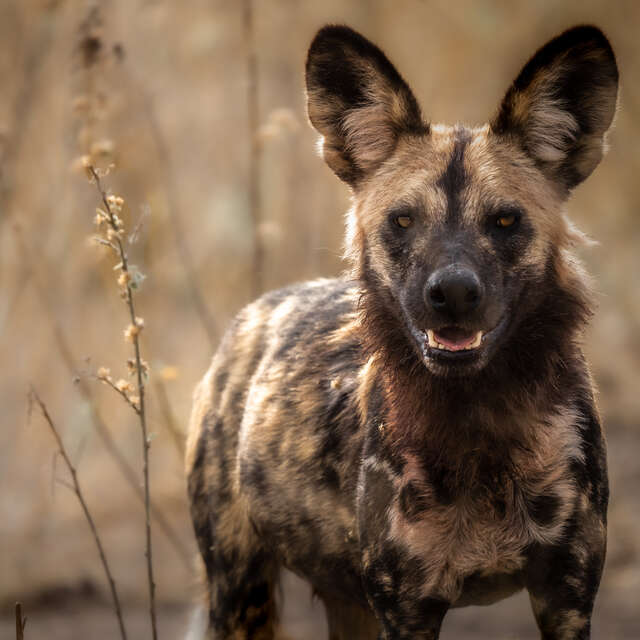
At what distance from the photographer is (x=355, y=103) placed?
268 cm

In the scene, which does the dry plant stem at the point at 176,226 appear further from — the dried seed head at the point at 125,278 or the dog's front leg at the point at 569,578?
the dog's front leg at the point at 569,578

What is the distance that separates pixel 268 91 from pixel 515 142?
4.74 metres

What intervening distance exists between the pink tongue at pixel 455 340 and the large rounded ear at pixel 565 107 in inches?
17.7

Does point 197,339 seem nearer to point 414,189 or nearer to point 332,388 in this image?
point 332,388

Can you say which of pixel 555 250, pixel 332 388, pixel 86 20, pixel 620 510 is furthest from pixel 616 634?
pixel 86 20

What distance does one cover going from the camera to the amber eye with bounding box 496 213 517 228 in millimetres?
2389

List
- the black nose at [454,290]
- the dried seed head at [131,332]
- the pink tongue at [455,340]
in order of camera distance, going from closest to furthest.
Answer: the black nose at [454,290], the pink tongue at [455,340], the dried seed head at [131,332]

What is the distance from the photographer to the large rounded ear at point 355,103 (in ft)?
8.52

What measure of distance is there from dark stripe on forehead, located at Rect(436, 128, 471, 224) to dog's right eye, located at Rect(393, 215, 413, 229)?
0.10 m

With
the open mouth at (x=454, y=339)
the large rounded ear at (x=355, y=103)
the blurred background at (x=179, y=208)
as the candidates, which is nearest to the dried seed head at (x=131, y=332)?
the large rounded ear at (x=355, y=103)

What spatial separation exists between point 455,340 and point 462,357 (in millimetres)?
42

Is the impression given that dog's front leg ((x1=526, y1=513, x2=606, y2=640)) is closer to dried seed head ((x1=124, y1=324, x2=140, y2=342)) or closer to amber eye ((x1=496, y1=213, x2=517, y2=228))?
Answer: amber eye ((x1=496, y1=213, x2=517, y2=228))

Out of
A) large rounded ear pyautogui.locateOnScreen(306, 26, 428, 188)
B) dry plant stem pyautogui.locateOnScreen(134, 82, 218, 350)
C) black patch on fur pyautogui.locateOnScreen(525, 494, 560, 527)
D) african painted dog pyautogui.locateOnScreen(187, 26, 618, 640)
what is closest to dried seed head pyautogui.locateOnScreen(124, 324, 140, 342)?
african painted dog pyautogui.locateOnScreen(187, 26, 618, 640)

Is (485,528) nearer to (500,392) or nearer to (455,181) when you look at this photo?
(500,392)
